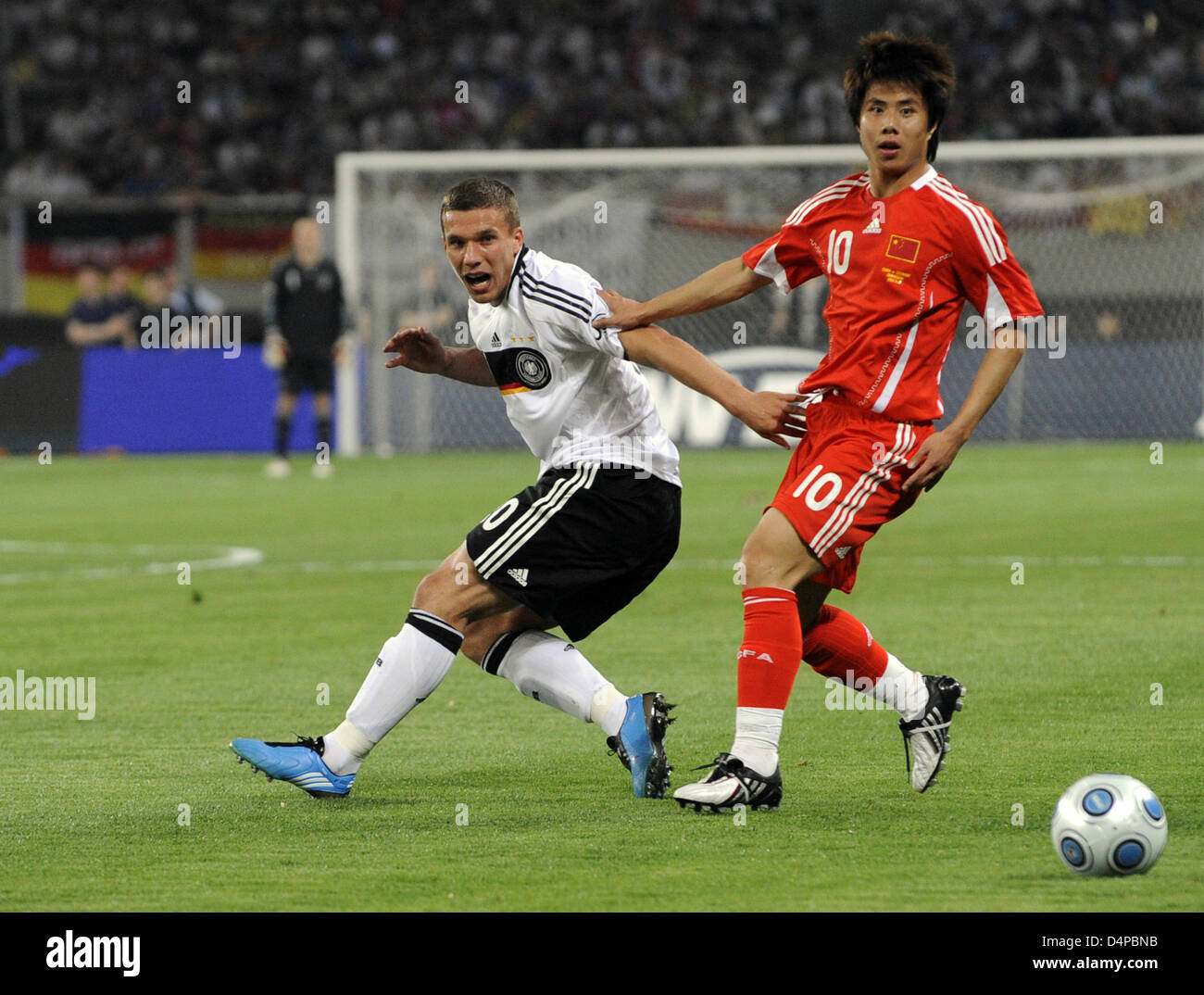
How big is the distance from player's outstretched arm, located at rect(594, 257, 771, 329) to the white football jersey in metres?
0.08

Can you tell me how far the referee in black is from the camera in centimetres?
1803

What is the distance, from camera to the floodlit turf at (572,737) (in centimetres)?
416

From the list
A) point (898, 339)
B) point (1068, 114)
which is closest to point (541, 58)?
point (1068, 114)

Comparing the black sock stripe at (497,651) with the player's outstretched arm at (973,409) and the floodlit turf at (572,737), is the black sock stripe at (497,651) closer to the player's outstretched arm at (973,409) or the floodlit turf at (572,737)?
the floodlit turf at (572,737)

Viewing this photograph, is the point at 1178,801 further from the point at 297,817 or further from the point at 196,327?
the point at 196,327

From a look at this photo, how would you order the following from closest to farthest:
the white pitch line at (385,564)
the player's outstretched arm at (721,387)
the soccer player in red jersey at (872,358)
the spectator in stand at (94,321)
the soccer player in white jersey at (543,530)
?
the player's outstretched arm at (721,387) < the soccer player in red jersey at (872,358) < the soccer player in white jersey at (543,530) < the white pitch line at (385,564) < the spectator in stand at (94,321)

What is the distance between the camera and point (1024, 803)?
4.93 metres

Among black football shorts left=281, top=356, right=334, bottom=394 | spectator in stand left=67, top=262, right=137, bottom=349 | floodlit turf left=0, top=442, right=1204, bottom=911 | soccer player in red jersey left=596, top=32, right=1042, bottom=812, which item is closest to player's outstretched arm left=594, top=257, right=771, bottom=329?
soccer player in red jersey left=596, top=32, right=1042, bottom=812

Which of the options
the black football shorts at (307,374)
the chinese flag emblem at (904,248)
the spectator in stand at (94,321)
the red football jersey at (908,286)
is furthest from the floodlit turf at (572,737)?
the spectator in stand at (94,321)

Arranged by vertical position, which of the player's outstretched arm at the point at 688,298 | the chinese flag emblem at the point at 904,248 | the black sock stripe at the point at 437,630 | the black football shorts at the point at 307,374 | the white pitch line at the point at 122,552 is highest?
the black football shorts at the point at 307,374

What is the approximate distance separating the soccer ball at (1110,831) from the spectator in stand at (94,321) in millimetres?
17823

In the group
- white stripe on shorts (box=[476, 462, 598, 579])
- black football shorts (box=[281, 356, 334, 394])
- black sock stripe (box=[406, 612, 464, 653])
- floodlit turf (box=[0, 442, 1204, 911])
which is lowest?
floodlit turf (box=[0, 442, 1204, 911])

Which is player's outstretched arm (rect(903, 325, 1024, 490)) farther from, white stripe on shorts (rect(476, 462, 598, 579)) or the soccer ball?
the soccer ball

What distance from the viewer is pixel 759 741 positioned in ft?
16.1
